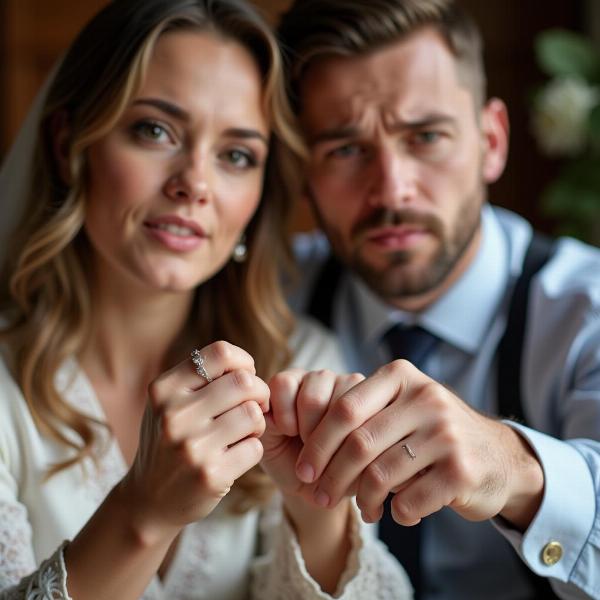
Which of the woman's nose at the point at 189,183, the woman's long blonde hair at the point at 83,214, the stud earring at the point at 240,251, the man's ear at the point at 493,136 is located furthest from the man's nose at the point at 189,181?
the man's ear at the point at 493,136

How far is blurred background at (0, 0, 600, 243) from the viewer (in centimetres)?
285

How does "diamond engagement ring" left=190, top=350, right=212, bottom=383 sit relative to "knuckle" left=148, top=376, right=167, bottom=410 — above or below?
above

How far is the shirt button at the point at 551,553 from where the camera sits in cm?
114

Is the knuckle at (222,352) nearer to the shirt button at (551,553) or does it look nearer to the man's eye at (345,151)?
the shirt button at (551,553)

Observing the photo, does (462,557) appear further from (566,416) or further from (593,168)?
(593,168)

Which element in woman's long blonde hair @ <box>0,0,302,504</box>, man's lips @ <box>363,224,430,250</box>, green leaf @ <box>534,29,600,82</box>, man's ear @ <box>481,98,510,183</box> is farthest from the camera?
green leaf @ <box>534,29,600,82</box>

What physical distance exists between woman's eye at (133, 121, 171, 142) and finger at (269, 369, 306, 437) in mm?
530

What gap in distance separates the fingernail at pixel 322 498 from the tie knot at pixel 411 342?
65 centimetres

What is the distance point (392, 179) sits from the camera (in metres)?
1.54

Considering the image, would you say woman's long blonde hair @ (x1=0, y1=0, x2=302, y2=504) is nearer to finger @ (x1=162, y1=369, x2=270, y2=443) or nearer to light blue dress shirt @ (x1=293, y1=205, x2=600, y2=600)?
light blue dress shirt @ (x1=293, y1=205, x2=600, y2=600)

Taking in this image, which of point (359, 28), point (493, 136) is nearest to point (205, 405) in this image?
point (359, 28)

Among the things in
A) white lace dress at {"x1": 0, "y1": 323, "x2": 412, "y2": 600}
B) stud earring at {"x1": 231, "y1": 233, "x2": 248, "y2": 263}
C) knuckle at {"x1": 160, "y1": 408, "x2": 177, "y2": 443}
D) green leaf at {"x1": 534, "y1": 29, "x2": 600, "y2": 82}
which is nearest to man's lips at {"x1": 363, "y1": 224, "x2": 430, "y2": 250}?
stud earring at {"x1": 231, "y1": 233, "x2": 248, "y2": 263}

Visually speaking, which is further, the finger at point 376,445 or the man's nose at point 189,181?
the man's nose at point 189,181

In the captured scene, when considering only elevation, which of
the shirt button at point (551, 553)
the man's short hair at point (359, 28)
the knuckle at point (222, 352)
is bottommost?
the shirt button at point (551, 553)
